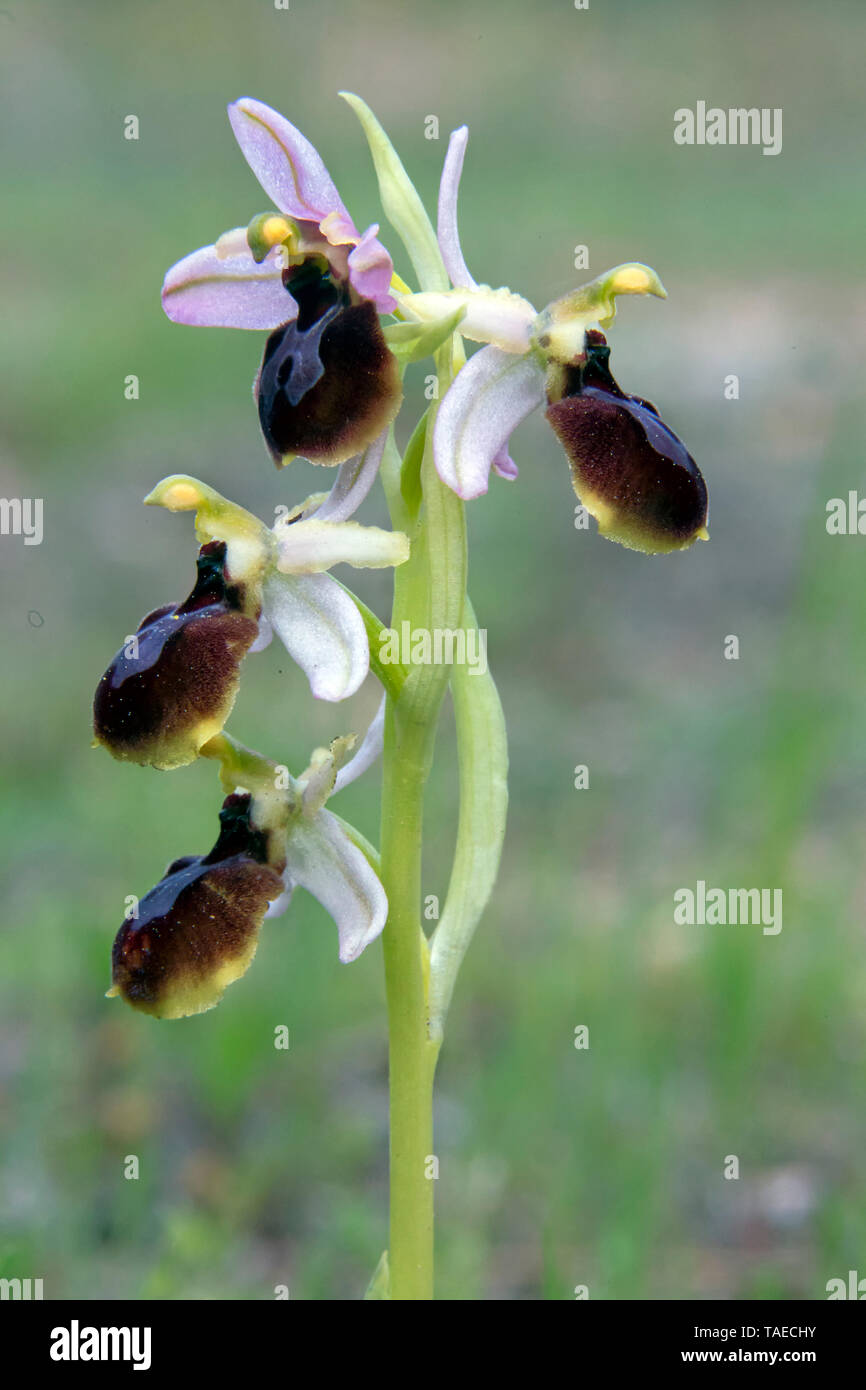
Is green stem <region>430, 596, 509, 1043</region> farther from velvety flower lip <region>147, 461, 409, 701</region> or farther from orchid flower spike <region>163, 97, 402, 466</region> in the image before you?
orchid flower spike <region>163, 97, 402, 466</region>

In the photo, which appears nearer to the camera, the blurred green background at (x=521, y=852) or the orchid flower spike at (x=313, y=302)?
the orchid flower spike at (x=313, y=302)

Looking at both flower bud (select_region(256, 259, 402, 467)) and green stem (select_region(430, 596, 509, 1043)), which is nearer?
flower bud (select_region(256, 259, 402, 467))

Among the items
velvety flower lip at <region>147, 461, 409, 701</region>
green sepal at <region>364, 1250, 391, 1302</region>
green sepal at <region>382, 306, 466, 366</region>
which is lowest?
green sepal at <region>364, 1250, 391, 1302</region>

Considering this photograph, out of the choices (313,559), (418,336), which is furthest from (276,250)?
(313,559)

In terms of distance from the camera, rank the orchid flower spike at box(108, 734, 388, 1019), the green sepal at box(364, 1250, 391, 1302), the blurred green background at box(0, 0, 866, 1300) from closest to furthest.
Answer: the orchid flower spike at box(108, 734, 388, 1019), the green sepal at box(364, 1250, 391, 1302), the blurred green background at box(0, 0, 866, 1300)

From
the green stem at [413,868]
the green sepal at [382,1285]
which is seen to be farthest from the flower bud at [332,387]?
the green sepal at [382,1285]

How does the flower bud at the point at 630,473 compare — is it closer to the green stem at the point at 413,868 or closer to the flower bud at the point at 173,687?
the green stem at the point at 413,868

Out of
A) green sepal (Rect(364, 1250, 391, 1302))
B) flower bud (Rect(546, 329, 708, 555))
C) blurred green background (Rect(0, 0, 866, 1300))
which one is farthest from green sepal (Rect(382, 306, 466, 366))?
blurred green background (Rect(0, 0, 866, 1300))
